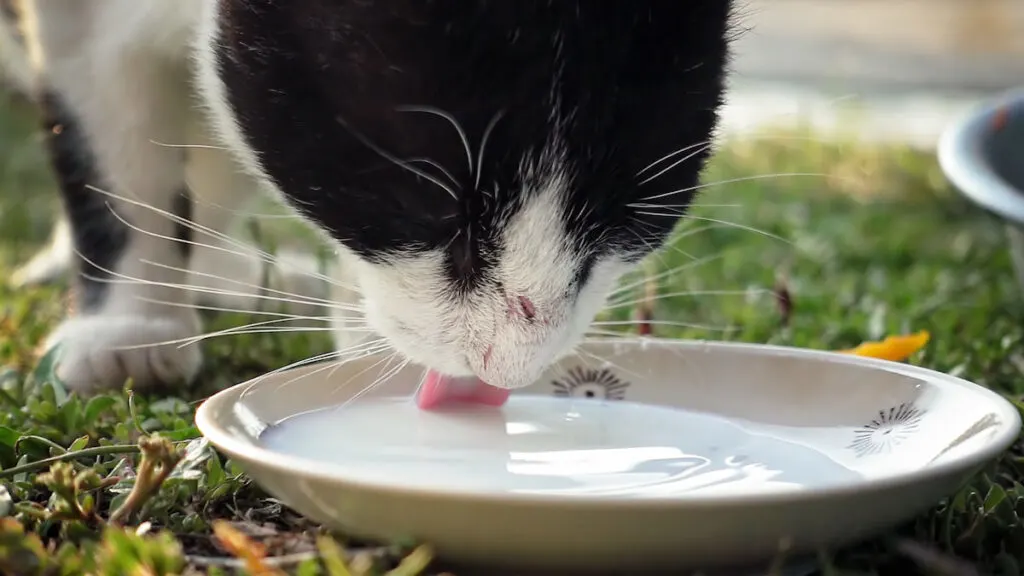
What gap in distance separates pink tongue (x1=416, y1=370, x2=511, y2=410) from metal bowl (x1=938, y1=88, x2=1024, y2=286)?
2.28 ft

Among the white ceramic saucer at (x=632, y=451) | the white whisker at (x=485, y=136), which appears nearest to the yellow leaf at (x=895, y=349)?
the white ceramic saucer at (x=632, y=451)

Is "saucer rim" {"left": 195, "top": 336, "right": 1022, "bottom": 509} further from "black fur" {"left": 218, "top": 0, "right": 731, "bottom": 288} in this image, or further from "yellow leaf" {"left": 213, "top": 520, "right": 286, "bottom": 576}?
"black fur" {"left": 218, "top": 0, "right": 731, "bottom": 288}

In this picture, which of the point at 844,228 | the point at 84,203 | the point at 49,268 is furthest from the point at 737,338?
the point at 49,268

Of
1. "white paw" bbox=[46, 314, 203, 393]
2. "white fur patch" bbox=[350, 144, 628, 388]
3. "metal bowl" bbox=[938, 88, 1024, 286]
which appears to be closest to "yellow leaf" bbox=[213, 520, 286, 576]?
"white fur patch" bbox=[350, 144, 628, 388]

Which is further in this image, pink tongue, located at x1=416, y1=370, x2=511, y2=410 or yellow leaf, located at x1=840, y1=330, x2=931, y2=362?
yellow leaf, located at x1=840, y1=330, x2=931, y2=362

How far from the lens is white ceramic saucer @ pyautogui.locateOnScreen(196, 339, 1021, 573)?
1.93 ft

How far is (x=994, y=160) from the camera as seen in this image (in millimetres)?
1577

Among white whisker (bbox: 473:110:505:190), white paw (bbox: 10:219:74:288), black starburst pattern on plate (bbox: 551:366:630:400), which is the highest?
white whisker (bbox: 473:110:505:190)

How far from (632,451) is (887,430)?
7.6 inches

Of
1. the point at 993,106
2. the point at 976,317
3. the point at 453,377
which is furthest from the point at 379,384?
the point at 993,106

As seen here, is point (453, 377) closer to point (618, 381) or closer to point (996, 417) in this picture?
point (618, 381)

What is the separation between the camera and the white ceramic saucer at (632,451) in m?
0.59

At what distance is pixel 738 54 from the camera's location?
94 centimetres

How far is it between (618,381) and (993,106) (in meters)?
0.97
